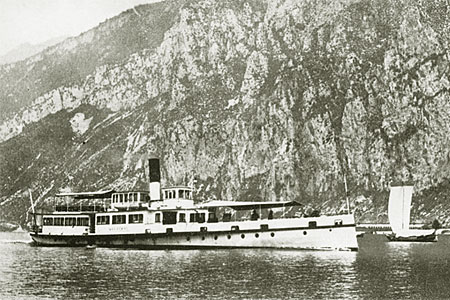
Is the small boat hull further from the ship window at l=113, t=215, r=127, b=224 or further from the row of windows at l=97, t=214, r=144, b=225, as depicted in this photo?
the ship window at l=113, t=215, r=127, b=224

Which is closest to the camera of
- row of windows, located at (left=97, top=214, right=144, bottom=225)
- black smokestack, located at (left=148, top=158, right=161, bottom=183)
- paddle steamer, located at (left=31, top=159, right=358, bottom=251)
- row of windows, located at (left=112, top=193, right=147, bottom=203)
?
paddle steamer, located at (left=31, top=159, right=358, bottom=251)

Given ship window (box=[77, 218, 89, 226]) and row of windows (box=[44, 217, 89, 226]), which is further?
row of windows (box=[44, 217, 89, 226])

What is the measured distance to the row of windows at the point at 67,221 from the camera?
8519cm

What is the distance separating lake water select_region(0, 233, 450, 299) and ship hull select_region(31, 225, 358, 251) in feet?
9.05

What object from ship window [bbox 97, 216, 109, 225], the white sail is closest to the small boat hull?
the white sail

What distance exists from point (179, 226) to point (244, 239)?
7943 millimetres

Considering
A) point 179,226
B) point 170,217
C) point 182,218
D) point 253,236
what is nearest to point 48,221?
point 170,217

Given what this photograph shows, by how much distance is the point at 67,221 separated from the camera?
86125mm

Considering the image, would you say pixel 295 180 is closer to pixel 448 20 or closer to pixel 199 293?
pixel 448 20

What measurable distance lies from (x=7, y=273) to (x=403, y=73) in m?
149

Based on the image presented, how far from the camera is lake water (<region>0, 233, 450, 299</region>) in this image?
137 feet

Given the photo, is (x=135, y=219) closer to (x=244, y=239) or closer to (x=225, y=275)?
(x=244, y=239)

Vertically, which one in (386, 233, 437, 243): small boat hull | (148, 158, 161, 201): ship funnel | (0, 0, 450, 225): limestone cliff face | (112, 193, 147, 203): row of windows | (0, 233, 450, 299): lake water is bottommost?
(386, 233, 437, 243): small boat hull

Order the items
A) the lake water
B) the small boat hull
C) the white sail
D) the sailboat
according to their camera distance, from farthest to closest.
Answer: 1. the white sail
2. the sailboat
3. the small boat hull
4. the lake water
